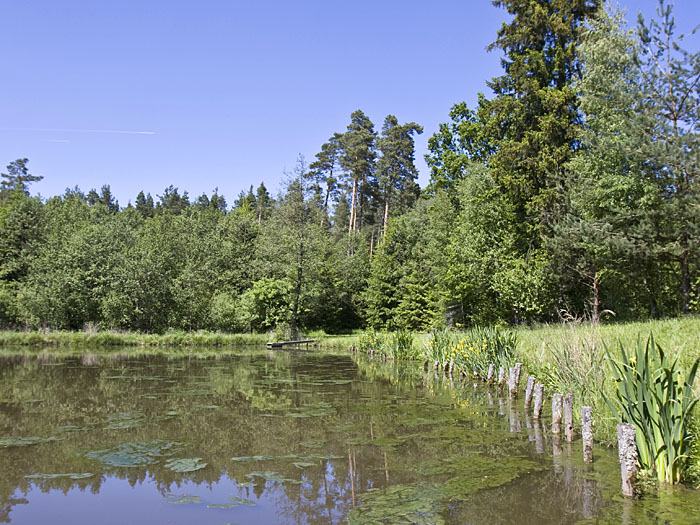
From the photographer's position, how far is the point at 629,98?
15922mm

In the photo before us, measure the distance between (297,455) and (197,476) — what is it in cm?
142

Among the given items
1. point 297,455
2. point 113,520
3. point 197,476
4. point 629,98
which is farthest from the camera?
point 629,98

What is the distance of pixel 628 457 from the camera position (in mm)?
5301

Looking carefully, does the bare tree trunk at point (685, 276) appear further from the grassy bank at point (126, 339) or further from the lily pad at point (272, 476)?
the grassy bank at point (126, 339)

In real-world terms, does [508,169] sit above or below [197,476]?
above

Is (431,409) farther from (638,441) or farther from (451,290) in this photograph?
(451,290)

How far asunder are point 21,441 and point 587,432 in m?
7.94

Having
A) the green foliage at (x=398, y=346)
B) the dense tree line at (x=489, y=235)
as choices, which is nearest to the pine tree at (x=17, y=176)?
the dense tree line at (x=489, y=235)

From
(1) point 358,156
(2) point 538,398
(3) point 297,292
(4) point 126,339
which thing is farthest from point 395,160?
(2) point 538,398

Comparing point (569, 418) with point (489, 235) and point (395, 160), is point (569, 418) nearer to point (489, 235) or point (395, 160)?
point (489, 235)

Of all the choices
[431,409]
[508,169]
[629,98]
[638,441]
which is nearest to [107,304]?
[508,169]

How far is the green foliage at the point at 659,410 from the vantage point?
17.1 feet

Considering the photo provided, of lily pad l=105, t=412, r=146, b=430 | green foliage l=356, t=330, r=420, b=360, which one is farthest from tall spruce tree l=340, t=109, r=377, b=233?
lily pad l=105, t=412, r=146, b=430

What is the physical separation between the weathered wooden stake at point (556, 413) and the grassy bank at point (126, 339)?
71.0ft
